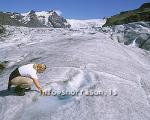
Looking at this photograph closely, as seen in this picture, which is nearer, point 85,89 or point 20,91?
point 20,91

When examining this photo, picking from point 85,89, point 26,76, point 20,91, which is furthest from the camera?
point 85,89

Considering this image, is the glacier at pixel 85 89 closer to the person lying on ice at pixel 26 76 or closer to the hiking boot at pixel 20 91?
the hiking boot at pixel 20 91

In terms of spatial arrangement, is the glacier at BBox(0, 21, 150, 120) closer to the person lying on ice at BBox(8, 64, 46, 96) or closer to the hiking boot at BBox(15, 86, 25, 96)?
the hiking boot at BBox(15, 86, 25, 96)

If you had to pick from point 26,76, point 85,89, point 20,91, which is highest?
point 26,76

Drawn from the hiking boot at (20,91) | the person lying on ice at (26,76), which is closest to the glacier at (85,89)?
the hiking boot at (20,91)

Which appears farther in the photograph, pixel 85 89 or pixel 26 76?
pixel 85 89

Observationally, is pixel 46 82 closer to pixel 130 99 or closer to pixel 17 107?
pixel 17 107

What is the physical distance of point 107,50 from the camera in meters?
23.1

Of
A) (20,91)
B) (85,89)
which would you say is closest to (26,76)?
(20,91)

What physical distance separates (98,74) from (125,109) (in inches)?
158

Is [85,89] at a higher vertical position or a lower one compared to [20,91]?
lower

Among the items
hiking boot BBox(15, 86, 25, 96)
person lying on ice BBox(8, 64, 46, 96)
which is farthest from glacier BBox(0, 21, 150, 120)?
person lying on ice BBox(8, 64, 46, 96)

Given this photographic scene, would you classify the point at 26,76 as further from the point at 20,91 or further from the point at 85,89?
the point at 85,89

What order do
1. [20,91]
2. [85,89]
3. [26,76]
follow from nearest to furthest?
A: [26,76] < [20,91] < [85,89]
